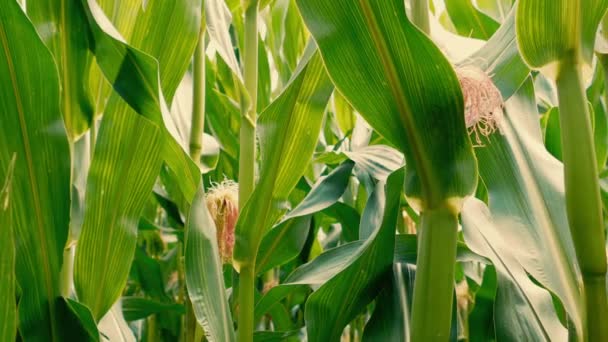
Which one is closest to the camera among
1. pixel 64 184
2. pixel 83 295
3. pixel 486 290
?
pixel 64 184

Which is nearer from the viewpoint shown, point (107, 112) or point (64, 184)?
point (64, 184)

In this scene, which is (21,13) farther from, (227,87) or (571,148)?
(227,87)

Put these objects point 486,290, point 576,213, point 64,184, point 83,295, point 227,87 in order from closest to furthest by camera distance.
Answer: point 576,213
point 64,184
point 83,295
point 486,290
point 227,87

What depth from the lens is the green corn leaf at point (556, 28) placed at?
0.57 m

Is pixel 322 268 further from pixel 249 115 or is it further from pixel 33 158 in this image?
pixel 33 158

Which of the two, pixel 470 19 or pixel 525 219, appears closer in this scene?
pixel 525 219

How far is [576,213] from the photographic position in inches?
21.6

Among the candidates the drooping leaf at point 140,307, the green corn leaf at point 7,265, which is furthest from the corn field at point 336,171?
the drooping leaf at point 140,307

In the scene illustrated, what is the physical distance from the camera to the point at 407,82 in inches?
22.2

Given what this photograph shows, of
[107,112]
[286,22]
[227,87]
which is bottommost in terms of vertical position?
[107,112]

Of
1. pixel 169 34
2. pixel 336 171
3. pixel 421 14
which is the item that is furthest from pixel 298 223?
pixel 421 14

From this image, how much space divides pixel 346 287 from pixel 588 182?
0.32 metres

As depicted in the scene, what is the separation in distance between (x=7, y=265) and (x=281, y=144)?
405 mm

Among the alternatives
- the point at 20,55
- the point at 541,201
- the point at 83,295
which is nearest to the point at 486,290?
the point at 541,201
